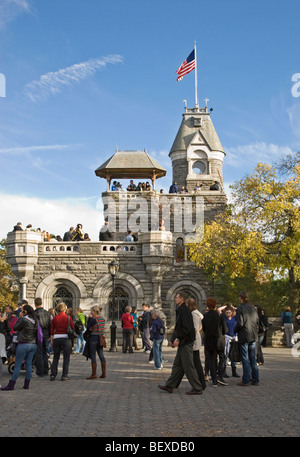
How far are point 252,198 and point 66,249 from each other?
30.9ft

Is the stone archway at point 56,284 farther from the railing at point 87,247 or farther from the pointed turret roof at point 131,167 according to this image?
the pointed turret roof at point 131,167

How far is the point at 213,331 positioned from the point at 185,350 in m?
1.27

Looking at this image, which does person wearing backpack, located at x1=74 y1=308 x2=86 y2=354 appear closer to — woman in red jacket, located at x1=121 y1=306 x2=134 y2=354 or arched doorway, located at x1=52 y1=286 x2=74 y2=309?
woman in red jacket, located at x1=121 y1=306 x2=134 y2=354

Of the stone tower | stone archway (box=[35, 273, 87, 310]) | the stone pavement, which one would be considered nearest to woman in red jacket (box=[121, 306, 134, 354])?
the stone pavement

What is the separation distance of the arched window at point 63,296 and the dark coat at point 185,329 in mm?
17290

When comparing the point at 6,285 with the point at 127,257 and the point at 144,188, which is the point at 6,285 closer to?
the point at 144,188

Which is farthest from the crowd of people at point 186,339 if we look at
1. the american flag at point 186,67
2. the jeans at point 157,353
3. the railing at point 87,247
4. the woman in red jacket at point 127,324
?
the american flag at point 186,67

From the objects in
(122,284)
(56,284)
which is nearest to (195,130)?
(122,284)

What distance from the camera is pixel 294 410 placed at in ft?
27.1

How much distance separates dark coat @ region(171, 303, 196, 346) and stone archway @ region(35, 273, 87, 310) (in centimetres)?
1673

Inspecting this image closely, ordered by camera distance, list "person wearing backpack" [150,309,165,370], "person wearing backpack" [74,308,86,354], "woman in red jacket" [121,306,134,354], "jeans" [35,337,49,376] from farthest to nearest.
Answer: "woman in red jacket" [121,306,134,354] → "person wearing backpack" [74,308,86,354] → "person wearing backpack" [150,309,165,370] → "jeans" [35,337,49,376]

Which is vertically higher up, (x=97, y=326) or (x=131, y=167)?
(x=131, y=167)

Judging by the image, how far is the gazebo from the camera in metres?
32.7

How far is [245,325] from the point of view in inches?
430
